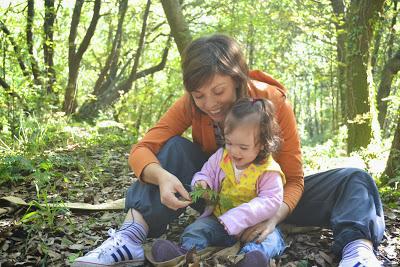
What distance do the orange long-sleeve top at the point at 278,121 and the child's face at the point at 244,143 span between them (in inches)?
10.8

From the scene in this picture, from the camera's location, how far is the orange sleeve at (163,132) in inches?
108

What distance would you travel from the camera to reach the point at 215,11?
421 inches

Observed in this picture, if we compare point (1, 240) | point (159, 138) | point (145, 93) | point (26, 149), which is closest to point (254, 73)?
point (159, 138)

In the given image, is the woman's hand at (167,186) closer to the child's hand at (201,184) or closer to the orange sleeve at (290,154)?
the child's hand at (201,184)

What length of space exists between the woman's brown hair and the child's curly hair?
0.16 metres

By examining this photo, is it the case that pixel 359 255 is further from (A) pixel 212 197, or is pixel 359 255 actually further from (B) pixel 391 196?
(B) pixel 391 196

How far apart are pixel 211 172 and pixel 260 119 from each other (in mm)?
518

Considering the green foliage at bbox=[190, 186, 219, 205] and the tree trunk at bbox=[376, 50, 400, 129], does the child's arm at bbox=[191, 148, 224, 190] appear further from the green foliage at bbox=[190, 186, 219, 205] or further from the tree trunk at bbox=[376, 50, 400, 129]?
the tree trunk at bbox=[376, 50, 400, 129]

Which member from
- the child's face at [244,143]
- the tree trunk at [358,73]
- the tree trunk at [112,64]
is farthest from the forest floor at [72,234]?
the tree trunk at [112,64]

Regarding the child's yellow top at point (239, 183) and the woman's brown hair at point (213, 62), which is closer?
the woman's brown hair at point (213, 62)

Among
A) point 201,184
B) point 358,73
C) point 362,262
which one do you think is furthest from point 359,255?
point 358,73

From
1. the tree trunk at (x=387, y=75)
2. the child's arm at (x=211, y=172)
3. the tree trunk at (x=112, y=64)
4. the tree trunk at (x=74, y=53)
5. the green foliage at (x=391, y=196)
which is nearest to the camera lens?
the child's arm at (x=211, y=172)

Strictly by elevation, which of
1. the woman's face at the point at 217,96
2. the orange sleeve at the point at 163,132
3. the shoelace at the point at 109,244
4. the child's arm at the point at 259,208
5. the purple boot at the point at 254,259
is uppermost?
the woman's face at the point at 217,96

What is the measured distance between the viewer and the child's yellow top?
2496 millimetres
